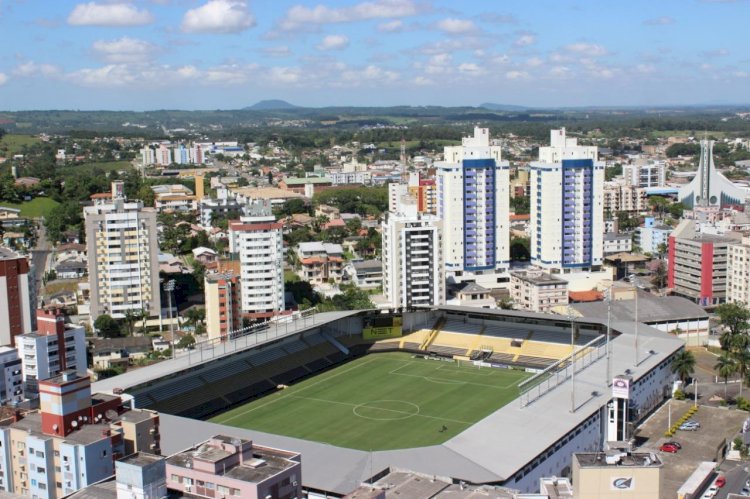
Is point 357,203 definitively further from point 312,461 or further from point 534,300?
point 312,461

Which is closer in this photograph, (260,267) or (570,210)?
(260,267)

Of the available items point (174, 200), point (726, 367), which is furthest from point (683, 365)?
point (174, 200)

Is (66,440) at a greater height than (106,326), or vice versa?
(66,440)

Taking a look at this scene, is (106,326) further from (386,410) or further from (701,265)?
(701,265)

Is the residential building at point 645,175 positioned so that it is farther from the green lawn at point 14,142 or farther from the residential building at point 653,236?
the green lawn at point 14,142

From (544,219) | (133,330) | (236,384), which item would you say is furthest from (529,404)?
(544,219)
